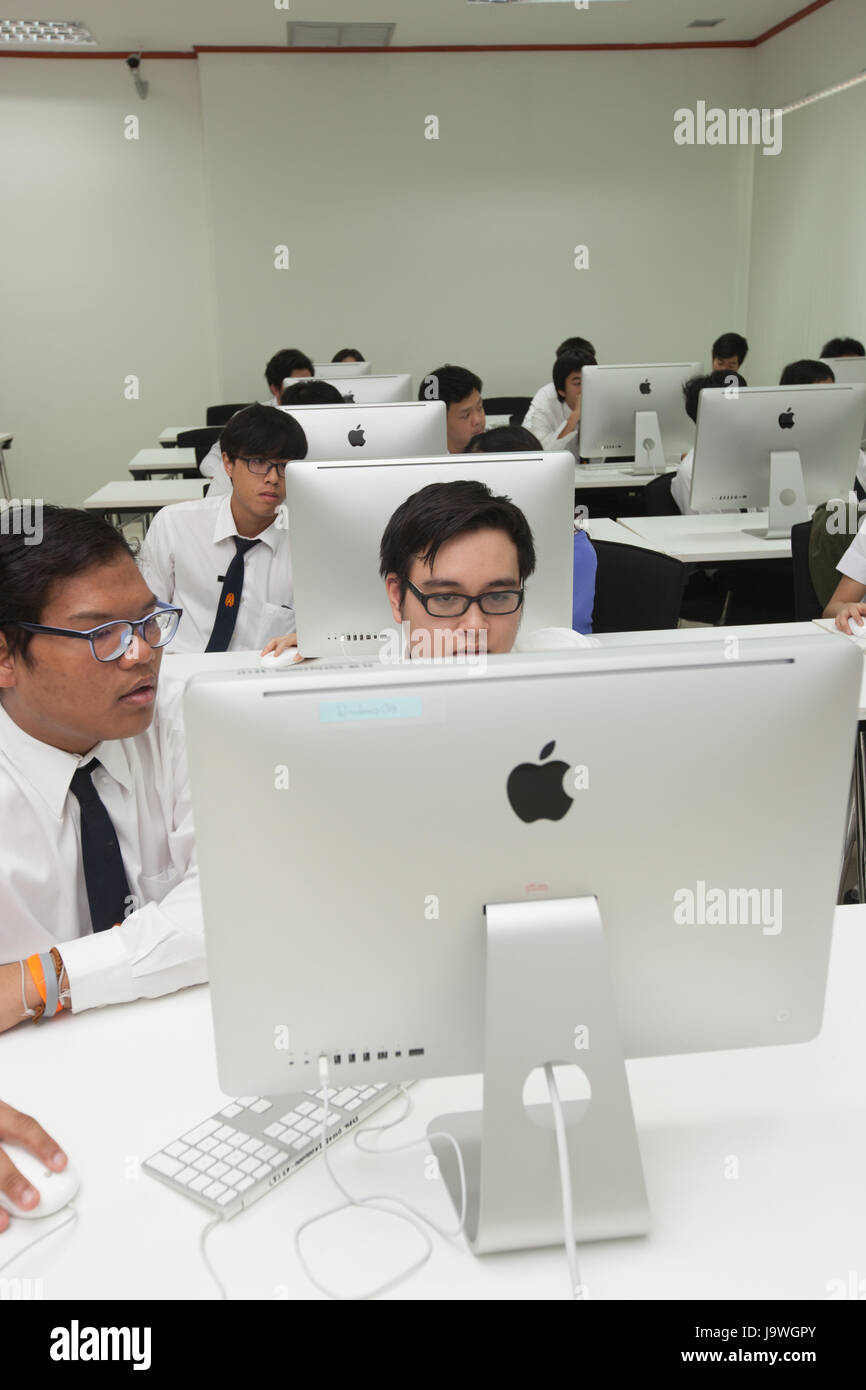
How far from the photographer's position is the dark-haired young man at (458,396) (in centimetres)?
391

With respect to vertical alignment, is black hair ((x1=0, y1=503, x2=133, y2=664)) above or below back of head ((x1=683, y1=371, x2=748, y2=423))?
below

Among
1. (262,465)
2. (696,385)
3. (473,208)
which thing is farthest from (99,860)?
(473,208)

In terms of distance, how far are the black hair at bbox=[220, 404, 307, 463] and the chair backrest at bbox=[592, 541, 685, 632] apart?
2.54 ft

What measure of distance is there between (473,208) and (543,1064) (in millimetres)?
7546

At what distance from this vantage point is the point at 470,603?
67.7 inches

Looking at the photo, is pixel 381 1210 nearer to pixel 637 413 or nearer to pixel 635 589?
pixel 635 589

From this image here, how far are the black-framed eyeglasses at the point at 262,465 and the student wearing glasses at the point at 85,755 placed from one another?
1.28 m

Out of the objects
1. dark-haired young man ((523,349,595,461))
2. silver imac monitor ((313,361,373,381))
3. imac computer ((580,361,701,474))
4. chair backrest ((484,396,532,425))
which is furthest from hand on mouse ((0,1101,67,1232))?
chair backrest ((484,396,532,425))

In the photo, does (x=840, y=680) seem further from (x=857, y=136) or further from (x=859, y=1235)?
(x=857, y=136)

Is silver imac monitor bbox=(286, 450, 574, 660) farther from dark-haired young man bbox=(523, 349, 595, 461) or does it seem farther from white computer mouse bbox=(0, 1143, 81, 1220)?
dark-haired young man bbox=(523, 349, 595, 461)

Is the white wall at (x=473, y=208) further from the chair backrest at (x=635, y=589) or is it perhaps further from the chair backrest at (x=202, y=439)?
the chair backrest at (x=635, y=589)

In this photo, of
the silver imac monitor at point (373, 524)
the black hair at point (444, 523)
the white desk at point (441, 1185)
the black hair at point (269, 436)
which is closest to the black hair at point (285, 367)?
the black hair at point (269, 436)

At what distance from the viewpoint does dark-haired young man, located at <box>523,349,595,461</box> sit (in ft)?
18.7
